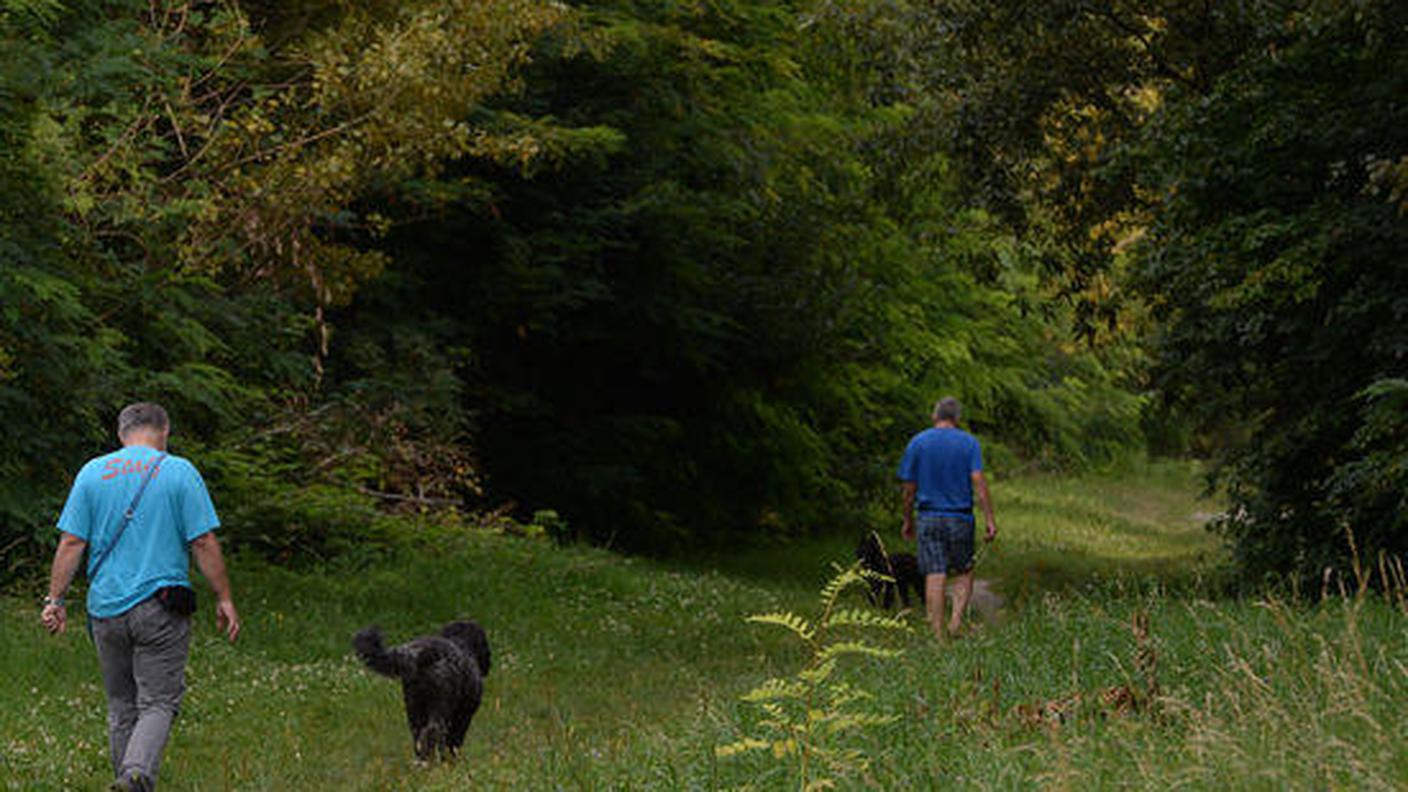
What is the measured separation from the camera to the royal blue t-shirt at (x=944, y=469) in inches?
547

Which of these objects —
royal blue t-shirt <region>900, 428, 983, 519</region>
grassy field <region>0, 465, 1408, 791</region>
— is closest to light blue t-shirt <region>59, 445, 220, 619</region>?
grassy field <region>0, 465, 1408, 791</region>

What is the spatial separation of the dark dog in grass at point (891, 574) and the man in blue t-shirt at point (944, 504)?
11.9 ft

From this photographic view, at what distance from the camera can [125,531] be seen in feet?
27.6

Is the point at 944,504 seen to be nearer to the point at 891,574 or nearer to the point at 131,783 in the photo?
the point at 891,574

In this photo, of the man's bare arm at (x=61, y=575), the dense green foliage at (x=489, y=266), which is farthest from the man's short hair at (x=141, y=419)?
the dense green foliage at (x=489, y=266)

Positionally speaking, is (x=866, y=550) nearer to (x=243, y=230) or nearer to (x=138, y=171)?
(x=243, y=230)

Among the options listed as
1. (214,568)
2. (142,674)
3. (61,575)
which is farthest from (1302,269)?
(61,575)

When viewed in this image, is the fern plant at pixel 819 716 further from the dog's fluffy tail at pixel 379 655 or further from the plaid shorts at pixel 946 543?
the plaid shorts at pixel 946 543

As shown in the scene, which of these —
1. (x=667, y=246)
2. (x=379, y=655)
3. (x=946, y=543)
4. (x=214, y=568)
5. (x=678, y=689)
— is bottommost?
(x=678, y=689)

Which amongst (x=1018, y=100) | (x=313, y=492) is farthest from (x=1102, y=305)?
(x=313, y=492)

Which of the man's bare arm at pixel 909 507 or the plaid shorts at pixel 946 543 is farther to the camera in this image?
the man's bare arm at pixel 909 507

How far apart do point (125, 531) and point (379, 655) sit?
4.75 feet

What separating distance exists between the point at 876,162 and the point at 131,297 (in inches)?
387

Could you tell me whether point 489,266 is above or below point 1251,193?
below
